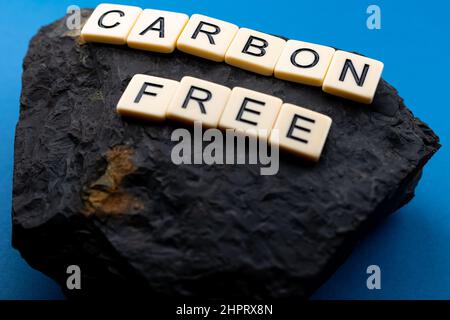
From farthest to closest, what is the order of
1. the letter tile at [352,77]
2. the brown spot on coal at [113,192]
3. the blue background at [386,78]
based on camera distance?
the blue background at [386,78]
the letter tile at [352,77]
the brown spot on coal at [113,192]

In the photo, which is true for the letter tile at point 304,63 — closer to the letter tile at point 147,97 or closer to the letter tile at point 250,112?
A: the letter tile at point 250,112

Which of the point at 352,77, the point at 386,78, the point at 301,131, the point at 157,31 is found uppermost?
the point at 386,78

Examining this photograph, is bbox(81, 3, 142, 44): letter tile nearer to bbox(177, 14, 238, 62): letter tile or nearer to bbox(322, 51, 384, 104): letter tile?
bbox(177, 14, 238, 62): letter tile

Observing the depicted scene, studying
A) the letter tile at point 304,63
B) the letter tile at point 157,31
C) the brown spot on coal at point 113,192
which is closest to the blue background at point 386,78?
the brown spot on coal at point 113,192

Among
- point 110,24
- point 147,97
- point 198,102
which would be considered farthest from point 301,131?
point 110,24

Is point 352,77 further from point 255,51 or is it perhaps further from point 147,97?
point 147,97

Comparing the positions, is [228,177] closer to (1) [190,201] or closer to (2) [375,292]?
(1) [190,201]

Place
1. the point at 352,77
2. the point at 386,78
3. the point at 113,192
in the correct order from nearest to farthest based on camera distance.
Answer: the point at 113,192, the point at 352,77, the point at 386,78
